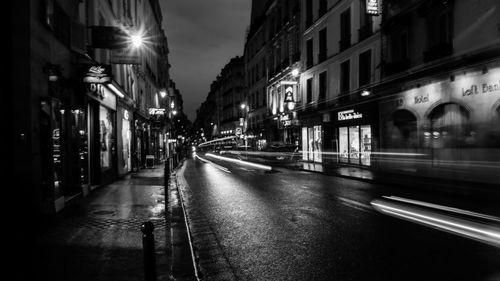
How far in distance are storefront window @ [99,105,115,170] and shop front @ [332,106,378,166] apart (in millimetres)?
14635

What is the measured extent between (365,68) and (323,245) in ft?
69.5

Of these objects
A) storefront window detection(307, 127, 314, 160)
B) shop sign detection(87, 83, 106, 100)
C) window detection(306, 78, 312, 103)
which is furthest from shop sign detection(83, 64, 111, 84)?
→ window detection(306, 78, 312, 103)

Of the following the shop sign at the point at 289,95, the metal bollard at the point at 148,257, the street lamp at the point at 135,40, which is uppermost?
the shop sign at the point at 289,95

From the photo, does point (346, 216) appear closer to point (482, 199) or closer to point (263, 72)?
point (482, 199)

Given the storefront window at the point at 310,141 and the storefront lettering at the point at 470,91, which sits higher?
the storefront lettering at the point at 470,91

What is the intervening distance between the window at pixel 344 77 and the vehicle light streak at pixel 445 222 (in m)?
18.1

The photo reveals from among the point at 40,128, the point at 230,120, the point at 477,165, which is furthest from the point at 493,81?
the point at 230,120

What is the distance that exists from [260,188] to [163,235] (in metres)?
7.99

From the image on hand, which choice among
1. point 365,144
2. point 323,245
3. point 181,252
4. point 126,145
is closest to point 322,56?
point 365,144

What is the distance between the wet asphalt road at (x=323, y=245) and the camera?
5484mm

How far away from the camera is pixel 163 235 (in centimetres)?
751

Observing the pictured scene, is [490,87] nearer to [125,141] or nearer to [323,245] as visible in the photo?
[323,245]

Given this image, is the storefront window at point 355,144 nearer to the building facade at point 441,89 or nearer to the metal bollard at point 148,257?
the building facade at point 441,89

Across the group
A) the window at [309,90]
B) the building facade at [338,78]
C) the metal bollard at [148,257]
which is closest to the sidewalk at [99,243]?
the metal bollard at [148,257]
